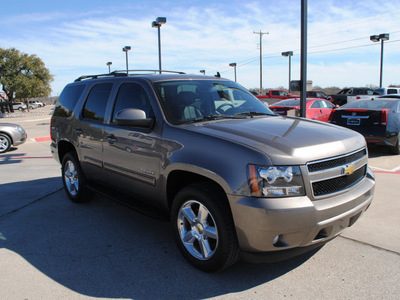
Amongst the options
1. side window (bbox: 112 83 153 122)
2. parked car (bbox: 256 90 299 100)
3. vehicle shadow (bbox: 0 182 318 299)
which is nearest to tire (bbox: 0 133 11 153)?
vehicle shadow (bbox: 0 182 318 299)

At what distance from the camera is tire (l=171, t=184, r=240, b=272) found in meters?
2.94

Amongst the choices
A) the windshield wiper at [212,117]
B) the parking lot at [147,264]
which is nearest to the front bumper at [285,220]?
the parking lot at [147,264]

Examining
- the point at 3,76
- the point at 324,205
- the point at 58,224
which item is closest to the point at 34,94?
the point at 3,76

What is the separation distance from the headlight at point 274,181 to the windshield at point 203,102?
1209 mm

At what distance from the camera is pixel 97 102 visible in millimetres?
4848

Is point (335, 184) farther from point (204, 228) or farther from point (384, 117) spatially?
point (384, 117)

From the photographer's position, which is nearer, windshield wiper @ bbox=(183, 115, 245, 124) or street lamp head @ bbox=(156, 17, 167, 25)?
windshield wiper @ bbox=(183, 115, 245, 124)

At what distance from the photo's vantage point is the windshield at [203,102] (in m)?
3.79

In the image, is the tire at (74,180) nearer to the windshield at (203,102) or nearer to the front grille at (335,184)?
the windshield at (203,102)

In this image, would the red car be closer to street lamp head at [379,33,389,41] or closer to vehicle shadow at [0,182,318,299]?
vehicle shadow at [0,182,318,299]

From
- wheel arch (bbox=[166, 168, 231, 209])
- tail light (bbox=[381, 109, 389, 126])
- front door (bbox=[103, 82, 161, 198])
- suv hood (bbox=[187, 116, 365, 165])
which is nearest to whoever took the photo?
suv hood (bbox=[187, 116, 365, 165])

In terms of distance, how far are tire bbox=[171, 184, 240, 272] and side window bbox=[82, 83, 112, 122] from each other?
196 centimetres

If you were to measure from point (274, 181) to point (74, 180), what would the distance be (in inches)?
147

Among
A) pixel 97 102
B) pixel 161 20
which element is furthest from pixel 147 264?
pixel 161 20
